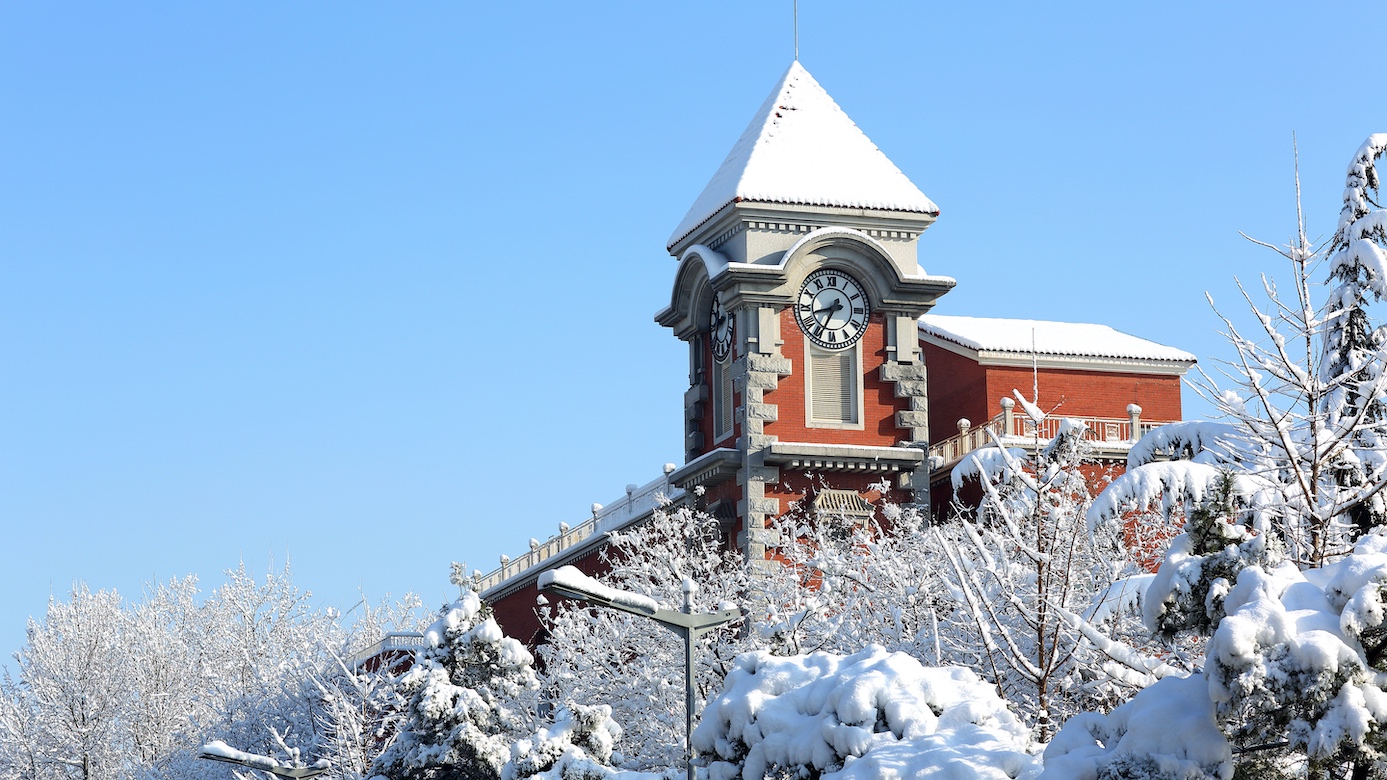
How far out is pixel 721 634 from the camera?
31750mm

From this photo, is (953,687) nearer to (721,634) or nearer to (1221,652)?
(1221,652)

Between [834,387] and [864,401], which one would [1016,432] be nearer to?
[864,401]

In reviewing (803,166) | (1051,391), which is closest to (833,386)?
(803,166)

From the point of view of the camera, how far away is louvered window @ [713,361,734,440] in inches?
1491

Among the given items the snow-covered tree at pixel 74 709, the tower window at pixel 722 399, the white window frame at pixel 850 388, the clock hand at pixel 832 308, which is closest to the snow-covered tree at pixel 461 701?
the tower window at pixel 722 399

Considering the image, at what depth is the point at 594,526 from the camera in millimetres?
44344

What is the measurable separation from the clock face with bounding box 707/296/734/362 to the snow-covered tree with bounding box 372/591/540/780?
32.9 feet

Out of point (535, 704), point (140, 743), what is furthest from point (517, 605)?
point (535, 704)

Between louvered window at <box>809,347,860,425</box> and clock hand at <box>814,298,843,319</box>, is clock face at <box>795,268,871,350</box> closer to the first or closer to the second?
clock hand at <box>814,298,843,319</box>

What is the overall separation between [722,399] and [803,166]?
4949 mm

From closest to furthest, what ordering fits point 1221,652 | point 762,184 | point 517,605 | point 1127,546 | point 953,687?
1. point 1221,652
2. point 953,687
3. point 1127,546
4. point 762,184
5. point 517,605

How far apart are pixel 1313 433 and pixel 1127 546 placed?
16931mm

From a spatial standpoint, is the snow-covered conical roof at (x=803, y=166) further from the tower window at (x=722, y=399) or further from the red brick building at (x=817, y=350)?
the tower window at (x=722, y=399)

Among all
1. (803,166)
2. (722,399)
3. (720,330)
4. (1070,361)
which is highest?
(803,166)
